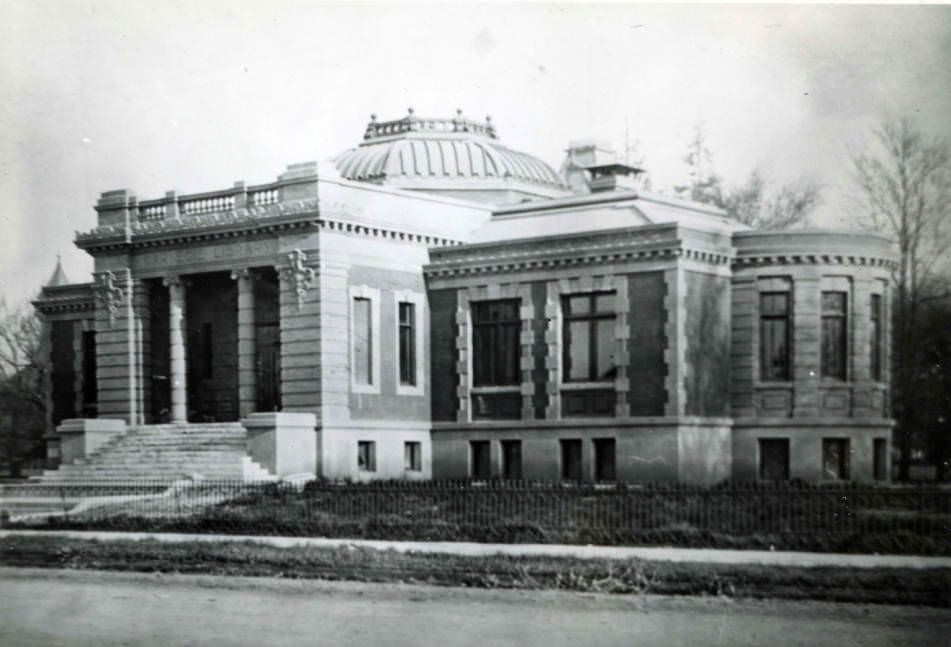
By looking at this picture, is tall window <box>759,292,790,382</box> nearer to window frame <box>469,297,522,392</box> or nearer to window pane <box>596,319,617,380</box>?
window pane <box>596,319,617,380</box>

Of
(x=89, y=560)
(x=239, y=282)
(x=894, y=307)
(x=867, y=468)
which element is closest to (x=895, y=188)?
(x=894, y=307)

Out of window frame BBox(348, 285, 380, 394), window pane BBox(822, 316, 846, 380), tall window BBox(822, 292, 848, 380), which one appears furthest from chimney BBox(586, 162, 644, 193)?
window frame BBox(348, 285, 380, 394)

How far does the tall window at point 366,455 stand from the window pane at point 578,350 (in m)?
5.79

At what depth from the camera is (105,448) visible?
1454 inches

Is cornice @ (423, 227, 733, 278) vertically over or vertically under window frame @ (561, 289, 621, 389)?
over

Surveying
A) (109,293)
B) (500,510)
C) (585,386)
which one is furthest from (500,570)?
(109,293)

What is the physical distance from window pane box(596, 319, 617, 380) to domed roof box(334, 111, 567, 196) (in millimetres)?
9036

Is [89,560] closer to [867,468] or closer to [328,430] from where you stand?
[328,430]

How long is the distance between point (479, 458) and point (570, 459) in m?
3.21

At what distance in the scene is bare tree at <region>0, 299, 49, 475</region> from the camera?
50.5 metres

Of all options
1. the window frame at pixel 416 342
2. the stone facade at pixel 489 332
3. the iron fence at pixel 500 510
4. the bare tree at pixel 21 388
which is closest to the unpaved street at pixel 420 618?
the iron fence at pixel 500 510

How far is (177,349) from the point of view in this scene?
126ft

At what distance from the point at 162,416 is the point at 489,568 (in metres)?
22.5

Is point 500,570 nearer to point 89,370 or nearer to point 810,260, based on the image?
point 810,260
